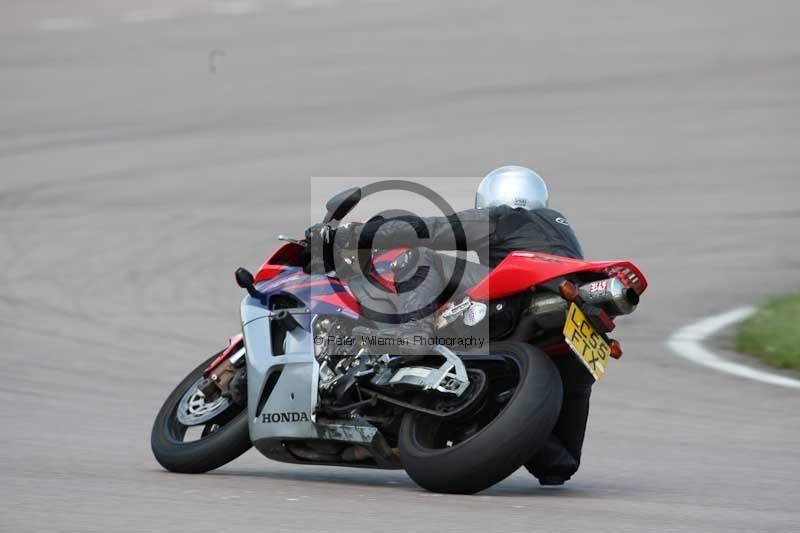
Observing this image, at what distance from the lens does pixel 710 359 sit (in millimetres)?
10297

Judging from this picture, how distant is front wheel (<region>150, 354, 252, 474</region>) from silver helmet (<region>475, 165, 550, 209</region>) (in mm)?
1416

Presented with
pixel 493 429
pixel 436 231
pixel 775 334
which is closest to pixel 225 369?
pixel 436 231

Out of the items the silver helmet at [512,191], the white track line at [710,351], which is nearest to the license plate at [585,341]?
the silver helmet at [512,191]

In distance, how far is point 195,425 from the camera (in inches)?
271

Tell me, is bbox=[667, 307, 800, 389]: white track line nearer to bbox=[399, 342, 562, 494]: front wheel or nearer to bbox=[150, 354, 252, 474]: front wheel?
bbox=[399, 342, 562, 494]: front wheel

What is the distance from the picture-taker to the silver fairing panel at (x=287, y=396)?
20.7 feet

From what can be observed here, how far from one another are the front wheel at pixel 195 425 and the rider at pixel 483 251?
826 millimetres

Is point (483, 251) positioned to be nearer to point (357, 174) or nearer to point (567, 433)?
point (567, 433)

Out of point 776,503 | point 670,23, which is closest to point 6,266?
point 776,503

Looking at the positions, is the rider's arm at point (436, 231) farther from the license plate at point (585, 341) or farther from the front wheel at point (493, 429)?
the license plate at point (585, 341)

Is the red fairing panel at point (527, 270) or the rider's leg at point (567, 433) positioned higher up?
the red fairing panel at point (527, 270)

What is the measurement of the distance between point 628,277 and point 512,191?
82 cm

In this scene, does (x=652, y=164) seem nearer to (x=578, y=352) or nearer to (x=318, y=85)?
(x=318, y=85)

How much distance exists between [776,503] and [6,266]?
8601 millimetres
